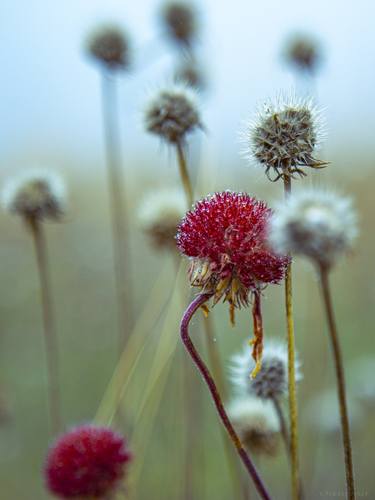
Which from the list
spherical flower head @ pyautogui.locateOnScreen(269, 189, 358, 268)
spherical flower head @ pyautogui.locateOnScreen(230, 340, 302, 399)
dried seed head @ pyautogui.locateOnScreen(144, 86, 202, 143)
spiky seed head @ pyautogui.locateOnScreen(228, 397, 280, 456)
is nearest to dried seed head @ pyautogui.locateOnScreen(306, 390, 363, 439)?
spiky seed head @ pyautogui.locateOnScreen(228, 397, 280, 456)

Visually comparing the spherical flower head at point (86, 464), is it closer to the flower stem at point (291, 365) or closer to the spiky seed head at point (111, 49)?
the flower stem at point (291, 365)

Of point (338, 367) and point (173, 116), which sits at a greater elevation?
point (173, 116)

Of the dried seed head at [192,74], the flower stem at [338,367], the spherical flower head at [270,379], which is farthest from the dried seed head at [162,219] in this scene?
the flower stem at [338,367]

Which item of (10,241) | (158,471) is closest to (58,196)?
(158,471)

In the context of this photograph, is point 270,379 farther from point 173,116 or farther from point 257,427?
point 173,116

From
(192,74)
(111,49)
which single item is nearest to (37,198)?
(111,49)

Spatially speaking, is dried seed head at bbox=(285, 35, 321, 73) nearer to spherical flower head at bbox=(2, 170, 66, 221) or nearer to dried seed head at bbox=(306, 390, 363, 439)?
spherical flower head at bbox=(2, 170, 66, 221)

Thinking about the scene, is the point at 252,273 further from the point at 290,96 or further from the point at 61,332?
the point at 61,332
